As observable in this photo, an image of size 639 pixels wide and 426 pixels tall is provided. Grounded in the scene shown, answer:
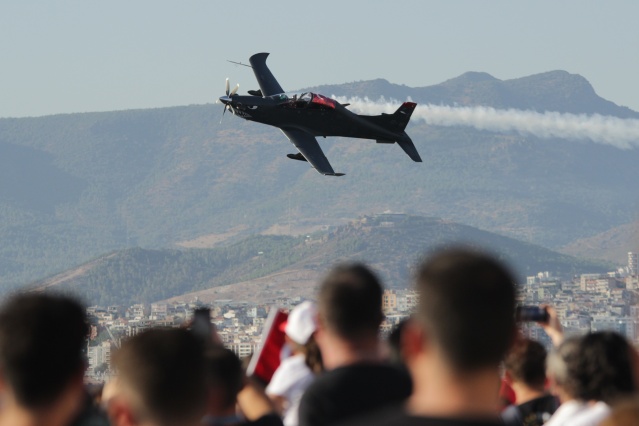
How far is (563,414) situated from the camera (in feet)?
32.4

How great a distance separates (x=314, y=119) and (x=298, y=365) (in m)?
62.1

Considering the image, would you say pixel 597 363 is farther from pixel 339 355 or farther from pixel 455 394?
pixel 455 394

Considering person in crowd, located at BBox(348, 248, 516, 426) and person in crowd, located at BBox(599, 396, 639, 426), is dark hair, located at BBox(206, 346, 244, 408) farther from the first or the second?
person in crowd, located at BBox(599, 396, 639, 426)


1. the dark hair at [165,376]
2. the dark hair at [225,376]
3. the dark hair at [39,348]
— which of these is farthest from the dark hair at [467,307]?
the dark hair at [225,376]

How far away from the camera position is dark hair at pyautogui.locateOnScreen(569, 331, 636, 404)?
31.0ft

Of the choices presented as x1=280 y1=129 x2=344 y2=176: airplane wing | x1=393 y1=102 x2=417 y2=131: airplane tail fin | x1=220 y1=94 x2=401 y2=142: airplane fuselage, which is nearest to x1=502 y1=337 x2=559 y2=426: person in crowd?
x1=220 y1=94 x2=401 y2=142: airplane fuselage

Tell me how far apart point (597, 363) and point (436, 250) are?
2874 mm

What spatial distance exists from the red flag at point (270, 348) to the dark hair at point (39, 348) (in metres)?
4.47

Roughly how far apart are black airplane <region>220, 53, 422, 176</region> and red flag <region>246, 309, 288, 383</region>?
182ft

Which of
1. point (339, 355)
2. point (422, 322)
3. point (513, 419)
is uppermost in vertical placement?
point (422, 322)

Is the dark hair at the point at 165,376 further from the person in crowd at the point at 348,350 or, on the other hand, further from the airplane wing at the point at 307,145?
the airplane wing at the point at 307,145

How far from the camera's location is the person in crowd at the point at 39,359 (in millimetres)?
7473

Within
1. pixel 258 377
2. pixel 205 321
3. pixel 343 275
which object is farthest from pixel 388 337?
pixel 343 275

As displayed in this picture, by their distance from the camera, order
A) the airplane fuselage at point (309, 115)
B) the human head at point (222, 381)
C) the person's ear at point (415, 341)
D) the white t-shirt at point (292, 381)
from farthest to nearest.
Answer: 1. the airplane fuselage at point (309, 115)
2. the white t-shirt at point (292, 381)
3. the human head at point (222, 381)
4. the person's ear at point (415, 341)
